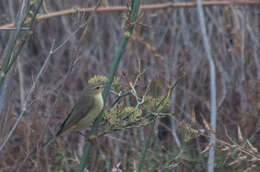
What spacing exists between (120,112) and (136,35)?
7.95ft

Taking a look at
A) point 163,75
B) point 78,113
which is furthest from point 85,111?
point 163,75

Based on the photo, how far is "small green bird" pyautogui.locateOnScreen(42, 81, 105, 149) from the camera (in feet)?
9.04

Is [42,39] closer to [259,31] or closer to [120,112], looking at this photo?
[259,31]

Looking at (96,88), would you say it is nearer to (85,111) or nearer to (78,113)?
(85,111)

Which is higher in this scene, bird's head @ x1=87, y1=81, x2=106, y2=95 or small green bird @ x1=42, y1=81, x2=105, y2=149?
bird's head @ x1=87, y1=81, x2=106, y2=95

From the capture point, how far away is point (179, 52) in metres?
5.44

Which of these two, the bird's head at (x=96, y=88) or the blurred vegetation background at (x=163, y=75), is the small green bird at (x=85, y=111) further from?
the blurred vegetation background at (x=163, y=75)

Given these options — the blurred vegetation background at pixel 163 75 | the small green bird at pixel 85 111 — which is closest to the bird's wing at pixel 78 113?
the small green bird at pixel 85 111

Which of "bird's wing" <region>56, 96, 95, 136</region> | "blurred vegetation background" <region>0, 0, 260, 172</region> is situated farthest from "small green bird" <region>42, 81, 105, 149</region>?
"blurred vegetation background" <region>0, 0, 260, 172</region>

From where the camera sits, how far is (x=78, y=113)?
3023 millimetres

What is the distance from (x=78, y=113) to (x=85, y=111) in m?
0.14

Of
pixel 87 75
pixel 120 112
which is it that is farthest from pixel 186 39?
pixel 120 112

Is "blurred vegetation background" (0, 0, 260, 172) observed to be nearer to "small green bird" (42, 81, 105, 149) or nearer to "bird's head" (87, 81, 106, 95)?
"small green bird" (42, 81, 105, 149)

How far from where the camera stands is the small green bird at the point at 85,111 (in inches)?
108
